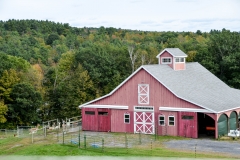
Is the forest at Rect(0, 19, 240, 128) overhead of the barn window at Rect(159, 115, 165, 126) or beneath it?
overhead

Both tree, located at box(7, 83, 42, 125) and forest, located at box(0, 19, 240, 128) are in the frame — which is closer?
tree, located at box(7, 83, 42, 125)

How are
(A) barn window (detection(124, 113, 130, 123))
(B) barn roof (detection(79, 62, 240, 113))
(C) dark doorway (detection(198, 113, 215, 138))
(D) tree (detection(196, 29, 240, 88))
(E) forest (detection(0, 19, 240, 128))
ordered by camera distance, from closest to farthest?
(B) barn roof (detection(79, 62, 240, 113)) < (C) dark doorway (detection(198, 113, 215, 138)) < (A) barn window (detection(124, 113, 130, 123)) < (E) forest (detection(0, 19, 240, 128)) < (D) tree (detection(196, 29, 240, 88))

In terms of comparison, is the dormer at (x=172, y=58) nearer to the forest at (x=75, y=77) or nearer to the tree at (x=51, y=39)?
the forest at (x=75, y=77)

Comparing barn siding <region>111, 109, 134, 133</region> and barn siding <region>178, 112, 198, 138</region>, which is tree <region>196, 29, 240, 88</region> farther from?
barn siding <region>178, 112, 198, 138</region>

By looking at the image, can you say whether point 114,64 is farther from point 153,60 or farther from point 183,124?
point 183,124

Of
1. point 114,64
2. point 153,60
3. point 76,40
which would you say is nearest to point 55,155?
point 114,64

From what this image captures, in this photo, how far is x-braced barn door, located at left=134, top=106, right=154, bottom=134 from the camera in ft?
118

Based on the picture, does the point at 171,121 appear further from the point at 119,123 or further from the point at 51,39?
the point at 51,39

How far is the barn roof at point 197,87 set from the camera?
34806mm

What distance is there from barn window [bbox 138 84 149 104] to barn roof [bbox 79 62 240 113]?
3.46 feet

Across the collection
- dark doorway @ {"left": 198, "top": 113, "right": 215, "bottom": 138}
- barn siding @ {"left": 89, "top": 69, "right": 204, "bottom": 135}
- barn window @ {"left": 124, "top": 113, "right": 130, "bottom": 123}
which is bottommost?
dark doorway @ {"left": 198, "top": 113, "right": 215, "bottom": 138}

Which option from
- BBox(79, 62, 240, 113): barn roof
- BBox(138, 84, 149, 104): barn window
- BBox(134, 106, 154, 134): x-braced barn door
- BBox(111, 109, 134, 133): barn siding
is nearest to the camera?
BBox(79, 62, 240, 113): barn roof

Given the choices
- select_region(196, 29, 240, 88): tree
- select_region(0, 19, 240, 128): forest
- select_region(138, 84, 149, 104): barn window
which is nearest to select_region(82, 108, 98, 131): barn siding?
select_region(138, 84, 149, 104): barn window

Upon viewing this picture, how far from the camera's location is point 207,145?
3066cm
